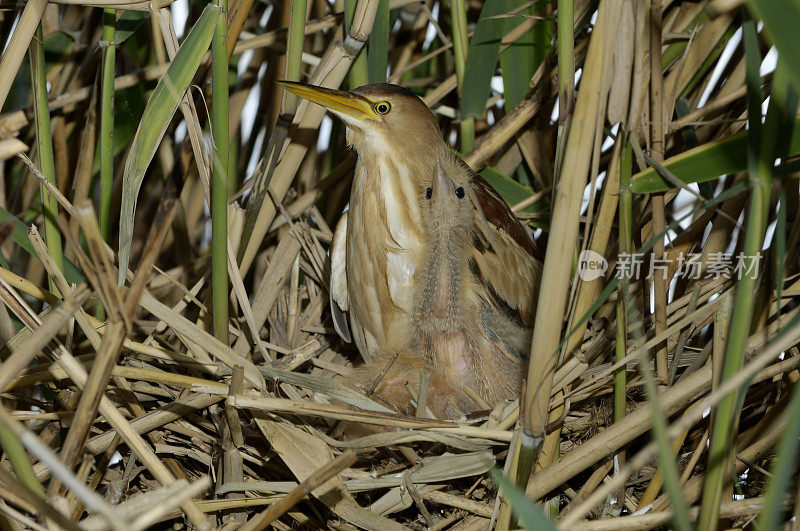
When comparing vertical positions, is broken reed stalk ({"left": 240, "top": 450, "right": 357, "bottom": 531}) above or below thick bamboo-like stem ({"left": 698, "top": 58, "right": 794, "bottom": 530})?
below

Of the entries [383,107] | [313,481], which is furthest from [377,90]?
[313,481]

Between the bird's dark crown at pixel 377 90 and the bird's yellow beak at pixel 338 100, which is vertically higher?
the bird's dark crown at pixel 377 90

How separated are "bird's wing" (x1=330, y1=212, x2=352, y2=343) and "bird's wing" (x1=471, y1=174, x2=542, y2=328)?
0.93 feet

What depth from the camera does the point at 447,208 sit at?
3.59 ft

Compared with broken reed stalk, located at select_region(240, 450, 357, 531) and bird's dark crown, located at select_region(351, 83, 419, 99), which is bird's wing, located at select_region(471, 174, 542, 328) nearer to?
bird's dark crown, located at select_region(351, 83, 419, 99)

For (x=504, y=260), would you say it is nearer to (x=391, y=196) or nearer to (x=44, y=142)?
(x=391, y=196)

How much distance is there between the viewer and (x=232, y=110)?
54.7 inches

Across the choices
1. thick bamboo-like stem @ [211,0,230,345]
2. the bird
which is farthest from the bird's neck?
thick bamboo-like stem @ [211,0,230,345]

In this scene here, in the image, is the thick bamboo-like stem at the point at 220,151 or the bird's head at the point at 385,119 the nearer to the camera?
the thick bamboo-like stem at the point at 220,151

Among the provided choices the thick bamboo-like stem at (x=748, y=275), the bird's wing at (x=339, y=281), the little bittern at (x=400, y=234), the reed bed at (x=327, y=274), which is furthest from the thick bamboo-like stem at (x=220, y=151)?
the thick bamboo-like stem at (x=748, y=275)

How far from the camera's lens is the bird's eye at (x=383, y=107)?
49.1 inches

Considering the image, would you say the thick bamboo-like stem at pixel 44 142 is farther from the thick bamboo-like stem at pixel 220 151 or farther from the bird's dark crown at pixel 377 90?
the bird's dark crown at pixel 377 90

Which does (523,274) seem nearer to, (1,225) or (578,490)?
(578,490)

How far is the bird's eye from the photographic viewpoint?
125cm
